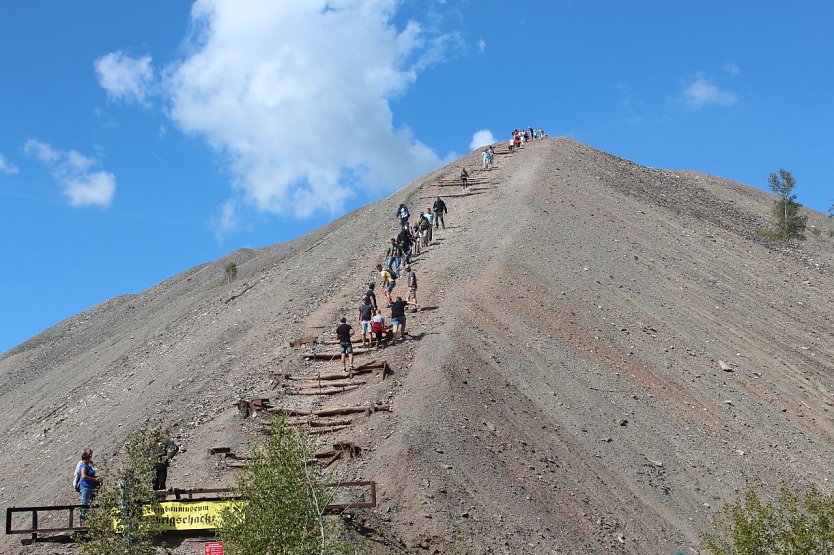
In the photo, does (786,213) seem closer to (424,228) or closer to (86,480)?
(424,228)

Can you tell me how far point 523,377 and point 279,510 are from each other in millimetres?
14380

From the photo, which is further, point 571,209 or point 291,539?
point 571,209

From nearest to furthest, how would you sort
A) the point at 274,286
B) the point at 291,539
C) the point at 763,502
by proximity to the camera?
the point at 291,539, the point at 763,502, the point at 274,286

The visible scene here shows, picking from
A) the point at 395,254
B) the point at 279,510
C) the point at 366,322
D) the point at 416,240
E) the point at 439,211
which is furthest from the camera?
the point at 439,211

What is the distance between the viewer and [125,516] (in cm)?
1831

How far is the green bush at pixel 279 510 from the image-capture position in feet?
55.2

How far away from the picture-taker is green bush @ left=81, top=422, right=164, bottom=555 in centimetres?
1798

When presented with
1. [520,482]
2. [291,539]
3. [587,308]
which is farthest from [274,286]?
[291,539]

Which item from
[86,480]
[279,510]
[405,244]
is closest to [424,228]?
[405,244]

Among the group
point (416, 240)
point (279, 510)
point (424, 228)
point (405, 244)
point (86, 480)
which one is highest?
point (424, 228)

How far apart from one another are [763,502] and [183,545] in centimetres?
1607

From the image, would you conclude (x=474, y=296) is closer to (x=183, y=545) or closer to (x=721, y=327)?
(x=721, y=327)

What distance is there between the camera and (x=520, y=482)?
24375 millimetres

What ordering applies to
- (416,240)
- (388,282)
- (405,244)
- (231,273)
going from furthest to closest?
1. (231,273)
2. (416,240)
3. (405,244)
4. (388,282)
